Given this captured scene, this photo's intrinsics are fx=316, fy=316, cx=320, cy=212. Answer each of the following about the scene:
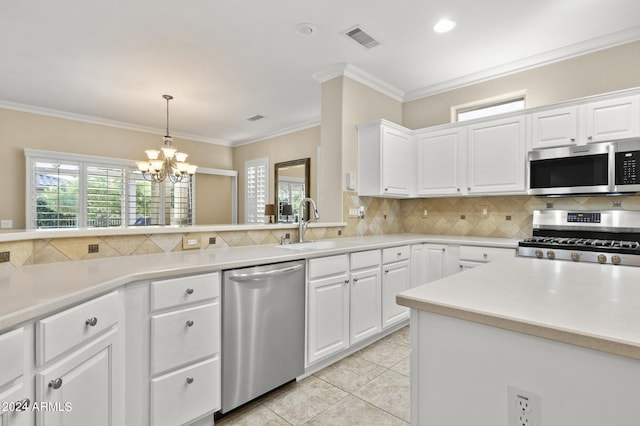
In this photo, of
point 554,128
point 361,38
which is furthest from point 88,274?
point 554,128

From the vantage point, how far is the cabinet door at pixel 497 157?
3234 mm

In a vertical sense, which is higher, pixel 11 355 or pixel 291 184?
pixel 291 184

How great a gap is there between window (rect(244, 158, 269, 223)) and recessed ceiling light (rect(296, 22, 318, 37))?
3.93 meters

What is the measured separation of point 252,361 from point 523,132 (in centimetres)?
327

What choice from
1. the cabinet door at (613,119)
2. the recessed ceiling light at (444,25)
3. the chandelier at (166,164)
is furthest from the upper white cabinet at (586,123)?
the chandelier at (166,164)

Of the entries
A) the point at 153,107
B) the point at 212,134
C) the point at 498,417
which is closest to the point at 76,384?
the point at 498,417

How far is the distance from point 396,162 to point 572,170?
1.66m

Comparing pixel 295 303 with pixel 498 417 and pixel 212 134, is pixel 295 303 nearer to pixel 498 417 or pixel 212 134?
pixel 498 417

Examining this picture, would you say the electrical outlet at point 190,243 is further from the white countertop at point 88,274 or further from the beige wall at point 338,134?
the beige wall at point 338,134

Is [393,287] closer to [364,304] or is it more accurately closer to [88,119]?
[364,304]

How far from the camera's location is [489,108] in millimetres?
3877

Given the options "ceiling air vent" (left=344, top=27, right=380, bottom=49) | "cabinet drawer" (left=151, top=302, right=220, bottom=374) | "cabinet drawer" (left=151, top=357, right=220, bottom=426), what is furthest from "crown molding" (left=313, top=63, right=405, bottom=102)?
"cabinet drawer" (left=151, top=357, right=220, bottom=426)

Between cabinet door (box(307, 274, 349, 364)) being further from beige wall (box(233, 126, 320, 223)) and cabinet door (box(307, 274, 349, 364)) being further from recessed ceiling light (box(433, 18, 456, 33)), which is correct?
beige wall (box(233, 126, 320, 223))

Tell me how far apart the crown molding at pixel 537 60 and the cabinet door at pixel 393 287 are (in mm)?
2346
